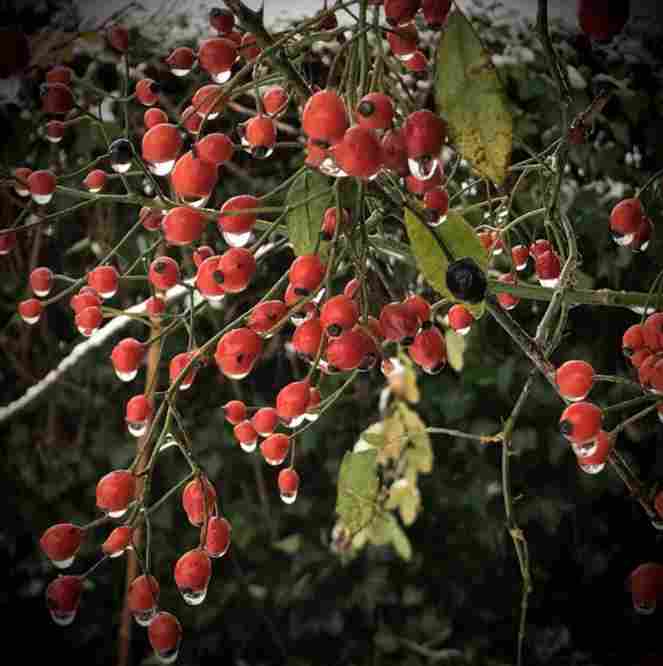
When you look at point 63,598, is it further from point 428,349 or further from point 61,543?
point 428,349

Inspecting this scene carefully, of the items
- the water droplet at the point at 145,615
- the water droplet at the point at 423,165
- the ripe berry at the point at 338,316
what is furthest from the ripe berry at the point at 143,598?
the water droplet at the point at 423,165

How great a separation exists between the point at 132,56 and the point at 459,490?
1148mm

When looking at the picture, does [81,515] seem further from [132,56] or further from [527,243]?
[527,243]

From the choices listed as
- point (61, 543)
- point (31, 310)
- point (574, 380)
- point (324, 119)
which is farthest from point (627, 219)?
point (31, 310)

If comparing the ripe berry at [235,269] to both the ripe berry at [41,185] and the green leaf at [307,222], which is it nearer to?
the green leaf at [307,222]

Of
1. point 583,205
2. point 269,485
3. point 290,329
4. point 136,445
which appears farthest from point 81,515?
point 583,205

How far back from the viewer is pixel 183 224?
1.44ft

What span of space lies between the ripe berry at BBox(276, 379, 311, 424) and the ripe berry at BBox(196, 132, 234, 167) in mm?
148

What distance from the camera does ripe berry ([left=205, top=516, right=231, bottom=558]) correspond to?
1.59 ft

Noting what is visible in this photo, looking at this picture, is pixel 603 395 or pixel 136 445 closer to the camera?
pixel 603 395

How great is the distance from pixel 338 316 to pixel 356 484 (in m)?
0.29

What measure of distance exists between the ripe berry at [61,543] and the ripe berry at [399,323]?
25cm

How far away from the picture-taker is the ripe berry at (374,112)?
37 cm

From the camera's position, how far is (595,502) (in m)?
1.56
